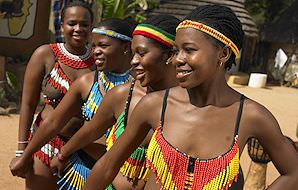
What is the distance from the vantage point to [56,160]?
108 inches

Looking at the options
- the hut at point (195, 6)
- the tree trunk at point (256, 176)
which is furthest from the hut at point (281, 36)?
the tree trunk at point (256, 176)

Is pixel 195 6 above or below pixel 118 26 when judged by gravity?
below

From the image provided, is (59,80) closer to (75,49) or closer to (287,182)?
(75,49)

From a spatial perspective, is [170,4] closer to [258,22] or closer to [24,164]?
[258,22]

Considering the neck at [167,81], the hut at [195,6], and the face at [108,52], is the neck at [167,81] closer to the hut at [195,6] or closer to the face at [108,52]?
the face at [108,52]

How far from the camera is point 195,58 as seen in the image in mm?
1637

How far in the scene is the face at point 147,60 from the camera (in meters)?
2.07

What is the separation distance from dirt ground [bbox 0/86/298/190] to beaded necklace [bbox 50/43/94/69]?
2.44m

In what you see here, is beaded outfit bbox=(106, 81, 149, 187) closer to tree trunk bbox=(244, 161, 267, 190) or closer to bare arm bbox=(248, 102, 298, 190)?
bare arm bbox=(248, 102, 298, 190)

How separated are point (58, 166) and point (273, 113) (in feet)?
31.5

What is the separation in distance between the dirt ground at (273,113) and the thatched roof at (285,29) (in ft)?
11.4

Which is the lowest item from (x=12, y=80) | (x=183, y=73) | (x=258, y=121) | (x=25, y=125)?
(x=12, y=80)

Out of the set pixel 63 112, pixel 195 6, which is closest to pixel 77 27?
pixel 63 112

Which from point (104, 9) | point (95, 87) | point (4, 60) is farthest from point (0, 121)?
point (95, 87)
